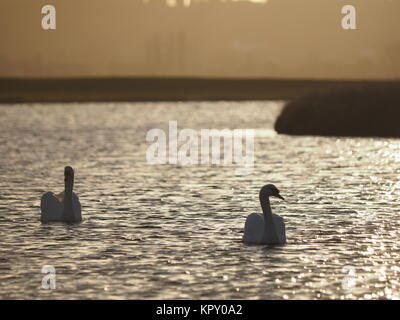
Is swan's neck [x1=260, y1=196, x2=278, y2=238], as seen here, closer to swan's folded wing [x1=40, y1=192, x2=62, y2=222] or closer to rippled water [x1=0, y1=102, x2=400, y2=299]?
rippled water [x1=0, y1=102, x2=400, y2=299]

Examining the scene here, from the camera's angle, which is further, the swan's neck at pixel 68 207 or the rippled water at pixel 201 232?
the swan's neck at pixel 68 207

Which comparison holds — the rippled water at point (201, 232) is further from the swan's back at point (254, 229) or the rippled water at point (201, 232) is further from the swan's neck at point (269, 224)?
the swan's neck at point (269, 224)

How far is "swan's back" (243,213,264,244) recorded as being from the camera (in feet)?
76.4

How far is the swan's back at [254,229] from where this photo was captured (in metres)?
23.3

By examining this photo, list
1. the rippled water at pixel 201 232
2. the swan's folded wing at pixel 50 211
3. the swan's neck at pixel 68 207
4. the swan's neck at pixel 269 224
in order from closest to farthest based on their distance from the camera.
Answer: the rippled water at pixel 201 232, the swan's neck at pixel 269 224, the swan's neck at pixel 68 207, the swan's folded wing at pixel 50 211

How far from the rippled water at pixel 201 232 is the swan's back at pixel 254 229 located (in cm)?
21

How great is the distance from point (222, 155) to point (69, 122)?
44.1 meters

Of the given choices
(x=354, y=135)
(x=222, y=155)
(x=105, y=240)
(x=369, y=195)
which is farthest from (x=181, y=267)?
(x=354, y=135)

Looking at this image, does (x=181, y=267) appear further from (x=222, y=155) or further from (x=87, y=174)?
(x=222, y=155)

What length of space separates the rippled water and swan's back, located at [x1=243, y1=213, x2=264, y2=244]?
21cm

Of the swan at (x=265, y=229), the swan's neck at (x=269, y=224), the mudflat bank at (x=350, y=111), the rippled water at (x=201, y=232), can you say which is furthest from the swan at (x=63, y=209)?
the mudflat bank at (x=350, y=111)

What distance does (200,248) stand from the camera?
23.0m

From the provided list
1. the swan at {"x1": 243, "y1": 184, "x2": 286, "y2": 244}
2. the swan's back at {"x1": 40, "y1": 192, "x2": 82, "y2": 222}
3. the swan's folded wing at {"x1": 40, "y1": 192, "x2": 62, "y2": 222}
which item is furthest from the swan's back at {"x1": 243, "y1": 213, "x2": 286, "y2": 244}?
the swan's folded wing at {"x1": 40, "y1": 192, "x2": 62, "y2": 222}

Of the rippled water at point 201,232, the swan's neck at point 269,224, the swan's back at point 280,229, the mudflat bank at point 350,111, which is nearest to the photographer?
the rippled water at point 201,232
